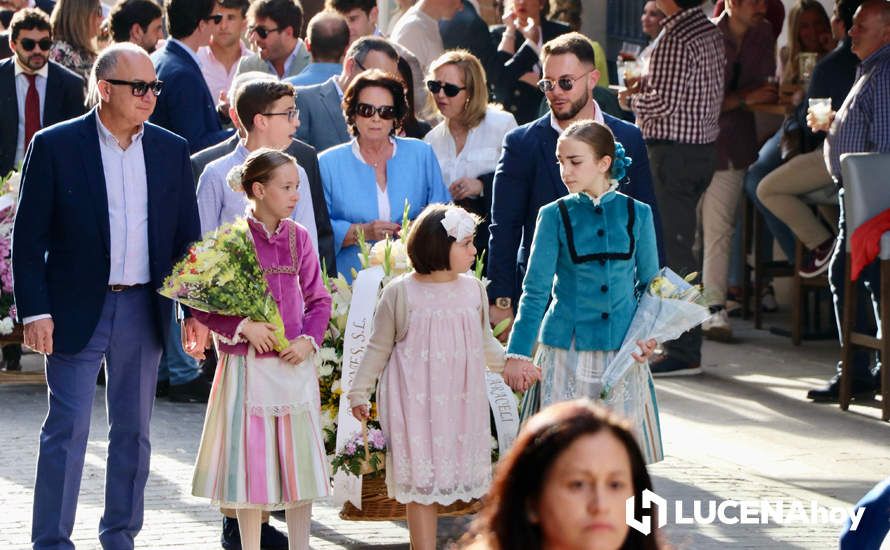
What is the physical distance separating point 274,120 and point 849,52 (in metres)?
4.90

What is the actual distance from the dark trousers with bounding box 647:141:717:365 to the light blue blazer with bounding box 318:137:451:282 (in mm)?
3470

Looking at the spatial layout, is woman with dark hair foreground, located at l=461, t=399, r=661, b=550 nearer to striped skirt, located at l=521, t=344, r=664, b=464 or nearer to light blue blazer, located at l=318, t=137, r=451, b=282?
striped skirt, located at l=521, t=344, r=664, b=464

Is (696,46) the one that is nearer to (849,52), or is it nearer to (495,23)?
(849,52)

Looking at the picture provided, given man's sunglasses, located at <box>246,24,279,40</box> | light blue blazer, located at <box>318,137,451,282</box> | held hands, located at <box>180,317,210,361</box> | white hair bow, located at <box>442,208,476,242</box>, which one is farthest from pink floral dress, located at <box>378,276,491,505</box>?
man's sunglasses, located at <box>246,24,279,40</box>

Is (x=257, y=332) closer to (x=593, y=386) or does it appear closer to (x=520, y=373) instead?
(x=520, y=373)

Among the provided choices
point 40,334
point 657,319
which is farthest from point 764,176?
point 40,334

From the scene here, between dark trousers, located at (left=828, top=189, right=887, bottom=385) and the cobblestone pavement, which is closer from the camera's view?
the cobblestone pavement

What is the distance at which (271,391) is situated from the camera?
627 cm

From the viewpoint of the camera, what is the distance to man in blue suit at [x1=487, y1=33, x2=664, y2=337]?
743 cm

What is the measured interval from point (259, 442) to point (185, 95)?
3.77 meters

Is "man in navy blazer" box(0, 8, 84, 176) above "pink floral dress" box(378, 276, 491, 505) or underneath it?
above

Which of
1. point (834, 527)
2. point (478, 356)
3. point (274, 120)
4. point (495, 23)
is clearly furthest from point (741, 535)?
point (495, 23)

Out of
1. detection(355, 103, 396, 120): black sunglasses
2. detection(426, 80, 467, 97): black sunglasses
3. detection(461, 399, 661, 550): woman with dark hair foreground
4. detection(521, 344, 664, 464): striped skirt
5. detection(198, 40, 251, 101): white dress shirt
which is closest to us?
detection(461, 399, 661, 550): woman with dark hair foreground

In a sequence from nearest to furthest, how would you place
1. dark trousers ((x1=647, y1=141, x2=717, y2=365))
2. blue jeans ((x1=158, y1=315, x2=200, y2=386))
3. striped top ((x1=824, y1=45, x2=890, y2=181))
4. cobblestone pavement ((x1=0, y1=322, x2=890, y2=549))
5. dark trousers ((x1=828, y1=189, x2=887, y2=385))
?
1. cobblestone pavement ((x1=0, y1=322, x2=890, y2=549))
2. striped top ((x1=824, y1=45, x2=890, y2=181))
3. blue jeans ((x1=158, y1=315, x2=200, y2=386))
4. dark trousers ((x1=828, y1=189, x2=887, y2=385))
5. dark trousers ((x1=647, y1=141, x2=717, y2=365))
